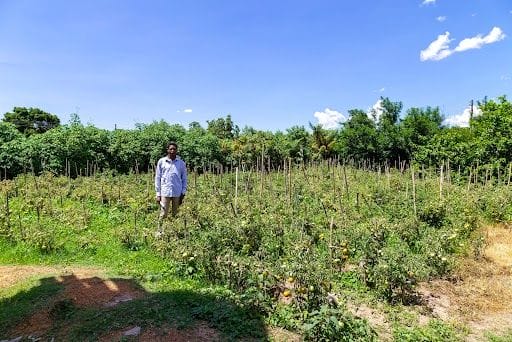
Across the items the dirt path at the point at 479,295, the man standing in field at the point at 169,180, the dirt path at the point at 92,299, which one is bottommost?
the dirt path at the point at 479,295

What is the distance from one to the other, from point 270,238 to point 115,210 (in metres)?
3.84

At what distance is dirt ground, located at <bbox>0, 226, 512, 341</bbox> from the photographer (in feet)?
10.8

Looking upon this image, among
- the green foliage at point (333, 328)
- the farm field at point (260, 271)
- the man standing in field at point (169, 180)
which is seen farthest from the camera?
the man standing in field at point (169, 180)

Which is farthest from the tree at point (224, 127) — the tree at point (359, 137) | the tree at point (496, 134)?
the tree at point (496, 134)

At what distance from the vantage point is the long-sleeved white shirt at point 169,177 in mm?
6281

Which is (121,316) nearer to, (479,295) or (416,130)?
(479,295)

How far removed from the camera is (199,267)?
498cm

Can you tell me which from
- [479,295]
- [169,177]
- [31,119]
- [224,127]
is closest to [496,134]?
[479,295]

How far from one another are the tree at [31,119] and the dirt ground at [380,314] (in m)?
25.7

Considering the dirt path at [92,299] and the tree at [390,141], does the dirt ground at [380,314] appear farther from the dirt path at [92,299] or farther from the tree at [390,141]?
the tree at [390,141]

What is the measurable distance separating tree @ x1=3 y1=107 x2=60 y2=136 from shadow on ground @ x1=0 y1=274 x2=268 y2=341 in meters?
26.4

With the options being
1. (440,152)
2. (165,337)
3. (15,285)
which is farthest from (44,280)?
(440,152)

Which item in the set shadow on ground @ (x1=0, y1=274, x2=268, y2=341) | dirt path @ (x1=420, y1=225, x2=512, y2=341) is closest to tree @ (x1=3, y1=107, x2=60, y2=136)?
shadow on ground @ (x1=0, y1=274, x2=268, y2=341)

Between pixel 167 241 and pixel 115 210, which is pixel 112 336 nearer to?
pixel 167 241
